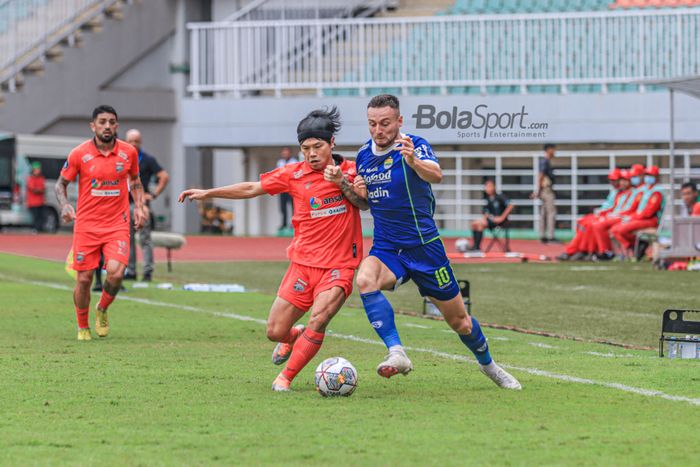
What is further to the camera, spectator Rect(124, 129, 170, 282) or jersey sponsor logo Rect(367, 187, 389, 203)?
spectator Rect(124, 129, 170, 282)

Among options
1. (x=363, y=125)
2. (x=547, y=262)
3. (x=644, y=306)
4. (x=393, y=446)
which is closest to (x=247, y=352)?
(x=393, y=446)

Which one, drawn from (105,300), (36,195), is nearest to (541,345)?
(105,300)

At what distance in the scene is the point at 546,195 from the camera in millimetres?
34312

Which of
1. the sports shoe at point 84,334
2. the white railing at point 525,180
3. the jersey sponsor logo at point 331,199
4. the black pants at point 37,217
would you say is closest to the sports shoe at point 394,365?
the jersey sponsor logo at point 331,199

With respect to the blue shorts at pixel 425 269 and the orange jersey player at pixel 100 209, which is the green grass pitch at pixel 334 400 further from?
the blue shorts at pixel 425 269

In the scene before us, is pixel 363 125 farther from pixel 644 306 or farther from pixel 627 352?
pixel 627 352

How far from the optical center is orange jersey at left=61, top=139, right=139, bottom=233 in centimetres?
1345

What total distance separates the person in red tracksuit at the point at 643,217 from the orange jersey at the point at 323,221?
18.4 meters

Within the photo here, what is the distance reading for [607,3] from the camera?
39531 mm

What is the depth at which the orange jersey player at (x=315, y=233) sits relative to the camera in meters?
9.28

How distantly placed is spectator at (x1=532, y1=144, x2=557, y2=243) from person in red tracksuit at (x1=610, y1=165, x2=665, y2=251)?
5.58 metres

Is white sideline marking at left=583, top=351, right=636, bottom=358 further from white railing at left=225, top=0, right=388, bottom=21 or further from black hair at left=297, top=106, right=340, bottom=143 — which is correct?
white railing at left=225, top=0, right=388, bottom=21

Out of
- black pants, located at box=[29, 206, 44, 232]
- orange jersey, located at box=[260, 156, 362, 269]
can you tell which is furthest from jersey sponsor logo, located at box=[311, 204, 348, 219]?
black pants, located at box=[29, 206, 44, 232]

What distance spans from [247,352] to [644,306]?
23.4 ft
